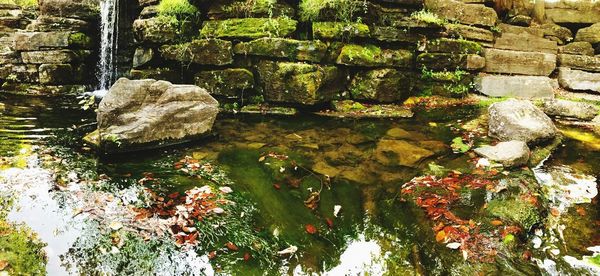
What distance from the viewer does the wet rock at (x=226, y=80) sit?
9.13 m

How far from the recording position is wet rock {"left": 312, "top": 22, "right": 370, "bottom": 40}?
8.98 metres

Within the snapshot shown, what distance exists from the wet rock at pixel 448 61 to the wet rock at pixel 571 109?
2311mm

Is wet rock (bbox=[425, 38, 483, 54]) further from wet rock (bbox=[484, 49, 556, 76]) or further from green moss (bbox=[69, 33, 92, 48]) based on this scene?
green moss (bbox=[69, 33, 92, 48])

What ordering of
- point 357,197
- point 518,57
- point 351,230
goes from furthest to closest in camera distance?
point 518,57 → point 357,197 → point 351,230

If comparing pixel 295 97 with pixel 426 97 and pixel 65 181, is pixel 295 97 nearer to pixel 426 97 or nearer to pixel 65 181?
pixel 426 97

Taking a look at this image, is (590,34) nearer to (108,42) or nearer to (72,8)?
(108,42)

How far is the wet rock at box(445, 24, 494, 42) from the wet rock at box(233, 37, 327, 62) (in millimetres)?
4185

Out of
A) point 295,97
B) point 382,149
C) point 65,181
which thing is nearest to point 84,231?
point 65,181

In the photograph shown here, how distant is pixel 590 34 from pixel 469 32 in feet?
13.7

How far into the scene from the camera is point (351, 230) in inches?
167

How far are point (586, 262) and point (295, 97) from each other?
6.50 m

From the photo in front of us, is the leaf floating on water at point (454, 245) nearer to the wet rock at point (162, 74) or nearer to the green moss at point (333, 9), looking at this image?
the green moss at point (333, 9)

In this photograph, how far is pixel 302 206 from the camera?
4672 millimetres

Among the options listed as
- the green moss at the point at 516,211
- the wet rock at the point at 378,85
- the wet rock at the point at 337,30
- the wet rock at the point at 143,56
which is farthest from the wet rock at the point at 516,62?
the wet rock at the point at 143,56
